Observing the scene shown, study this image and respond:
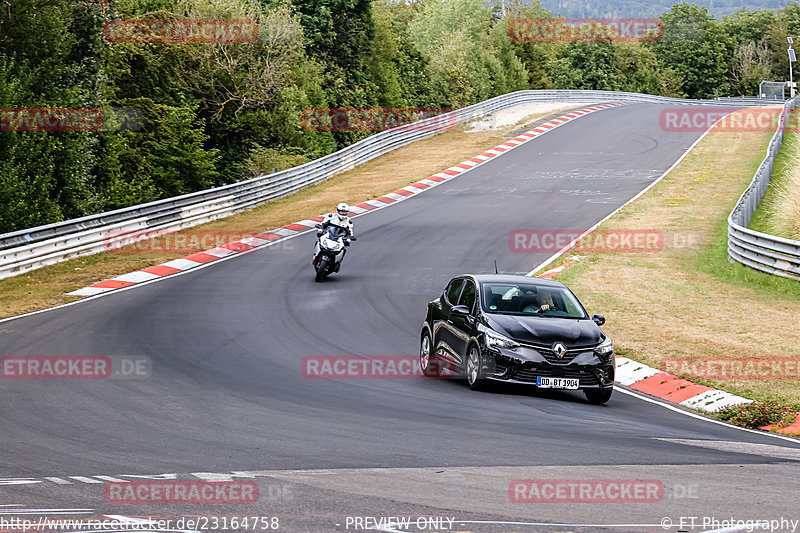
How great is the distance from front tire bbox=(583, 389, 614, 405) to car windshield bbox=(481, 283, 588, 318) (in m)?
1.24

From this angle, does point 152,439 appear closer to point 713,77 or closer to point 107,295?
point 107,295

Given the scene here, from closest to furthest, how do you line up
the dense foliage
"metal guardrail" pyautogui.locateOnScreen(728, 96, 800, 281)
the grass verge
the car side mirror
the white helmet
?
the car side mirror, "metal guardrail" pyautogui.locateOnScreen(728, 96, 800, 281), the white helmet, the grass verge, the dense foliage

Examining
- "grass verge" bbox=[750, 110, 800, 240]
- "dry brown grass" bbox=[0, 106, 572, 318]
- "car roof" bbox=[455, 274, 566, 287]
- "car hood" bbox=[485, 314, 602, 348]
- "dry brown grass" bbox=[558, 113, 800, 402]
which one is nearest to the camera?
"car hood" bbox=[485, 314, 602, 348]

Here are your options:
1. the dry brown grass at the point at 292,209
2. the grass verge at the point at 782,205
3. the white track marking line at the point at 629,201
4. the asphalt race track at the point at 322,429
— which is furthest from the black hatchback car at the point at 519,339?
the grass verge at the point at 782,205

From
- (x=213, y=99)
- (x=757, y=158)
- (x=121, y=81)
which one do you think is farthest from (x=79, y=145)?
(x=757, y=158)

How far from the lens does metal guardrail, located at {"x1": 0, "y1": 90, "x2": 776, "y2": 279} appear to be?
25.2 meters

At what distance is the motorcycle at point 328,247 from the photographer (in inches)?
922

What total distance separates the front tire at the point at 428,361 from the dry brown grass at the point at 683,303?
350 centimetres

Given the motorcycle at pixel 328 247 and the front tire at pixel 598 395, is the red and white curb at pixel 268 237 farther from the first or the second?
the front tire at pixel 598 395

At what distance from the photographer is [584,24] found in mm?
110750

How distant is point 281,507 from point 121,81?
126 feet

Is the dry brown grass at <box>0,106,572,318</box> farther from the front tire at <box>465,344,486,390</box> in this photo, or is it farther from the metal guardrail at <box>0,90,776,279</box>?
the front tire at <box>465,344,486,390</box>

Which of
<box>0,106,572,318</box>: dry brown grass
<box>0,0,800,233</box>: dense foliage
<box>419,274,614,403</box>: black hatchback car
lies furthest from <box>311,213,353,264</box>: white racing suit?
<box>0,0,800,233</box>: dense foliage

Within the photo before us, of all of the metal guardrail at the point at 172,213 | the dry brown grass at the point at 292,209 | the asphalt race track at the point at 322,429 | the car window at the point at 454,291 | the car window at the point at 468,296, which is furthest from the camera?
the metal guardrail at the point at 172,213
